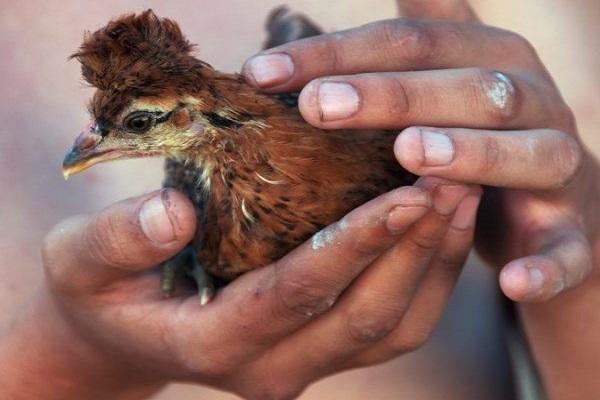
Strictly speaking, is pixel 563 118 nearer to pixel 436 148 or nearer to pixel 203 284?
pixel 436 148

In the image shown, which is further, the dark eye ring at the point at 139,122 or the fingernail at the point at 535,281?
the dark eye ring at the point at 139,122

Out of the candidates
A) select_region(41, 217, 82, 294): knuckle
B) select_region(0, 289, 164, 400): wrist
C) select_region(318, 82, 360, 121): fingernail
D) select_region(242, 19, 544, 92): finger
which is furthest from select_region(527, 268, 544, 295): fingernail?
select_region(0, 289, 164, 400): wrist

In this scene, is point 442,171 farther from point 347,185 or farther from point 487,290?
point 487,290

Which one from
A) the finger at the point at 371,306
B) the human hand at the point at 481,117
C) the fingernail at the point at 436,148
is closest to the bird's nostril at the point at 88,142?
the human hand at the point at 481,117

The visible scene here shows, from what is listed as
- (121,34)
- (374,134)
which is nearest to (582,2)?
(374,134)

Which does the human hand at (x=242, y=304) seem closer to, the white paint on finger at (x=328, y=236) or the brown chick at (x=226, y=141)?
the white paint on finger at (x=328, y=236)

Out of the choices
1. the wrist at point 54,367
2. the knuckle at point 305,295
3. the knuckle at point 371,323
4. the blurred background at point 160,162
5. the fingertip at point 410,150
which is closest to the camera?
the fingertip at point 410,150

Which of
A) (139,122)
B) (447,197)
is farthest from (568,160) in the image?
(139,122)
